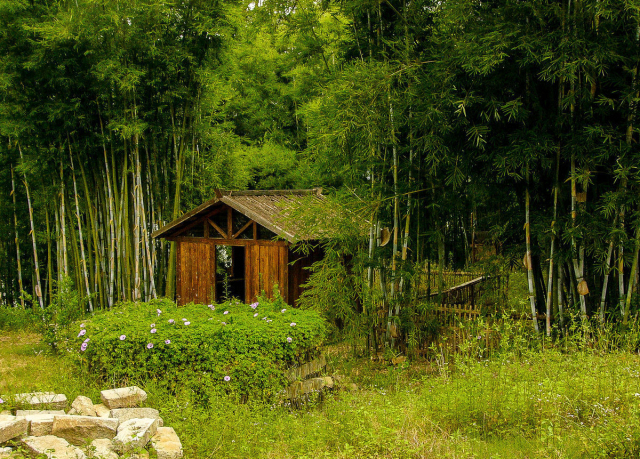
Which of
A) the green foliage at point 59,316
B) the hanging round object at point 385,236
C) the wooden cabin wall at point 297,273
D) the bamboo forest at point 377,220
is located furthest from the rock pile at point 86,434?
the wooden cabin wall at point 297,273

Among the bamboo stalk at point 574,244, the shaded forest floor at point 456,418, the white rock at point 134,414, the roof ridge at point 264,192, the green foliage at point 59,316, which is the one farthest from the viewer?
the roof ridge at point 264,192

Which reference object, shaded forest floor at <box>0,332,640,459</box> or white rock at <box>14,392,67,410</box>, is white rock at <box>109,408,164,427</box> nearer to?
shaded forest floor at <box>0,332,640,459</box>

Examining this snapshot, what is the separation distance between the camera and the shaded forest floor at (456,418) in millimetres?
2779

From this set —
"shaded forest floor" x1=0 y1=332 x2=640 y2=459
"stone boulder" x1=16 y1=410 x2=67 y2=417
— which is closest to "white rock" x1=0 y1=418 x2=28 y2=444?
"stone boulder" x1=16 y1=410 x2=67 y2=417

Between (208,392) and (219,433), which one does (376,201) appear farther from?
(219,433)

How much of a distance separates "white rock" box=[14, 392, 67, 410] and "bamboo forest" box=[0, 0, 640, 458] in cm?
34

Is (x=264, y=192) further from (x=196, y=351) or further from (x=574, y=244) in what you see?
(x=574, y=244)

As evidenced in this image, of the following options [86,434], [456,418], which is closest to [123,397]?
[86,434]

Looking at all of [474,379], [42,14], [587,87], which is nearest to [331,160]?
[587,87]

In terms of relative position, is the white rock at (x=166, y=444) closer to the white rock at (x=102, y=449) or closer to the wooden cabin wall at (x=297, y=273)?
the white rock at (x=102, y=449)

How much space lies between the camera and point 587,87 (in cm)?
455

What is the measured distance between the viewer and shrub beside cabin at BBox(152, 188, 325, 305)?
307 inches

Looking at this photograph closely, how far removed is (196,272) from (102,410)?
16.2ft

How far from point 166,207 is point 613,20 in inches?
261
